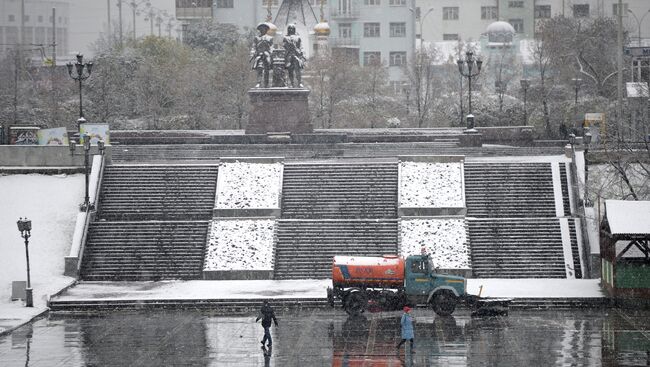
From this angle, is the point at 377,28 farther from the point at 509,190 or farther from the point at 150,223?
the point at 150,223

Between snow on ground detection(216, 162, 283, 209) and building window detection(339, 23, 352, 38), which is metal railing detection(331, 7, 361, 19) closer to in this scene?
building window detection(339, 23, 352, 38)

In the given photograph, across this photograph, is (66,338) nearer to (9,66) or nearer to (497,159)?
(497,159)

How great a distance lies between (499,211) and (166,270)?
13705 millimetres

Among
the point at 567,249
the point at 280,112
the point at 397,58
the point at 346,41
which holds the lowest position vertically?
the point at 567,249

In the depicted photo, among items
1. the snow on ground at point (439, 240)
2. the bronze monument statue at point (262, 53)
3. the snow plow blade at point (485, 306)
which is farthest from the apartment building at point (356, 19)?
the snow plow blade at point (485, 306)

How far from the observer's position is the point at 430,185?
2100 inches

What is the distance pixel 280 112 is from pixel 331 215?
16.8 m

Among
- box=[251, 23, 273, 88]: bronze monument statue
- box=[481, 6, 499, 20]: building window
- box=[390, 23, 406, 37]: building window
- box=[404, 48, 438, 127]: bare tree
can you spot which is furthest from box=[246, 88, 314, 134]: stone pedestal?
box=[481, 6, 499, 20]: building window

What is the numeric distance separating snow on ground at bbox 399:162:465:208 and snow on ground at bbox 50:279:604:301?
21.2 feet

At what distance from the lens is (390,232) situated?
49.8 m

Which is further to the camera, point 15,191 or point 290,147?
point 290,147

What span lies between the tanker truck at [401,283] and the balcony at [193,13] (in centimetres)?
8880

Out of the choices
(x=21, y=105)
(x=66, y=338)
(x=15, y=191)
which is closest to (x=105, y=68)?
(x=21, y=105)

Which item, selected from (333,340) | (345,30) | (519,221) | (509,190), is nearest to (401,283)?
(333,340)
